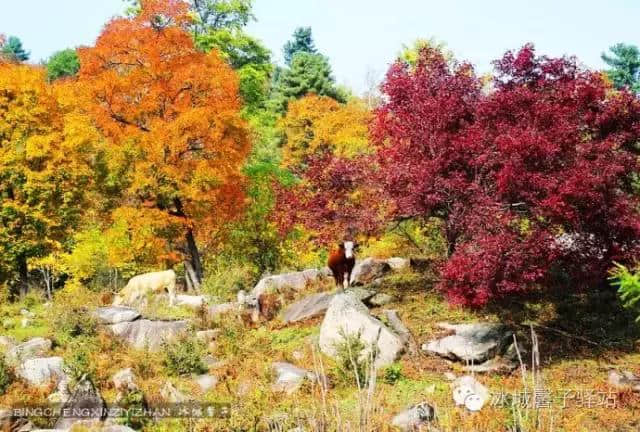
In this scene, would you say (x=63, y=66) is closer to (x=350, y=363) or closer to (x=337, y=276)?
(x=337, y=276)

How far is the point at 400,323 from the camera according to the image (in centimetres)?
1325

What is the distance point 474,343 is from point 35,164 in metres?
18.1

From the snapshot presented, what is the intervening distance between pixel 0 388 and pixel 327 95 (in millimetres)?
39948

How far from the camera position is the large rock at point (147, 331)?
14.1m

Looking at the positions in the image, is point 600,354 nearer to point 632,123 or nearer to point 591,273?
point 591,273

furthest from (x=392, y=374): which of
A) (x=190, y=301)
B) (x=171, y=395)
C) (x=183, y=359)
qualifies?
(x=190, y=301)

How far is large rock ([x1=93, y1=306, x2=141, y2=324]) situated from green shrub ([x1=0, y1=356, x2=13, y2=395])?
3868mm

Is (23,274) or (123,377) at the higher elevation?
(23,274)

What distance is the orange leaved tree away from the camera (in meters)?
21.2

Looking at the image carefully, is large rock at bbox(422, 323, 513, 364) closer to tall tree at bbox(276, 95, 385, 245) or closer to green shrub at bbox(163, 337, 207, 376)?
tall tree at bbox(276, 95, 385, 245)

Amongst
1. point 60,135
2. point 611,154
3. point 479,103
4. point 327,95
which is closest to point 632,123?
point 611,154

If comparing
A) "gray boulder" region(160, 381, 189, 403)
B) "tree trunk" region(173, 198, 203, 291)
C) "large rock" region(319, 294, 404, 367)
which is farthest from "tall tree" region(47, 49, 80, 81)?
"gray boulder" region(160, 381, 189, 403)

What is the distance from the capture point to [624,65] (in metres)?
43.5

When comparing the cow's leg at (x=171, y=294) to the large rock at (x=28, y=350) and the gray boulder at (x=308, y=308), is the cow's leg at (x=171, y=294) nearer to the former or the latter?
the gray boulder at (x=308, y=308)
